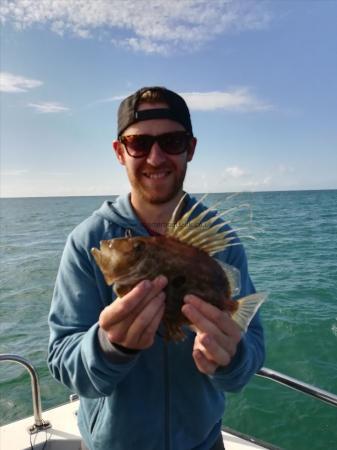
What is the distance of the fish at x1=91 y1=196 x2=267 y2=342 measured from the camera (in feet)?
7.06

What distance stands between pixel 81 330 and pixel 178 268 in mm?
1039

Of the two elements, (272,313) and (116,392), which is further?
(272,313)

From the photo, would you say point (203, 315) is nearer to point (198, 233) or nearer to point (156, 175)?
point (198, 233)

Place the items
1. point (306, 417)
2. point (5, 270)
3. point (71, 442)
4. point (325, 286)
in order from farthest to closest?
point (5, 270)
point (325, 286)
point (306, 417)
point (71, 442)

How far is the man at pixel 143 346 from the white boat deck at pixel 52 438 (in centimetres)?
159

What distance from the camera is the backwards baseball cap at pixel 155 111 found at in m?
3.04

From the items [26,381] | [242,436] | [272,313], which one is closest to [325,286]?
[272,313]

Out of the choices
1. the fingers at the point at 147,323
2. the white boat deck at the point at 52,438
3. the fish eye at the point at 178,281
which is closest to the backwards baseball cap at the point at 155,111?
the fish eye at the point at 178,281

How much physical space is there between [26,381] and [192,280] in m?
10.2

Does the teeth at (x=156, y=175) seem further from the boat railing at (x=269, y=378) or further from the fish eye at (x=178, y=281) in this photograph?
the boat railing at (x=269, y=378)

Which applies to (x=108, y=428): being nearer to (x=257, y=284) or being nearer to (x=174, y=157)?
(x=174, y=157)

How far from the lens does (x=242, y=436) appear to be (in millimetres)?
4688

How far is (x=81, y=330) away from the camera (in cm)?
277

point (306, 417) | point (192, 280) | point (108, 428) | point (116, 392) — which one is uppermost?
point (192, 280)
